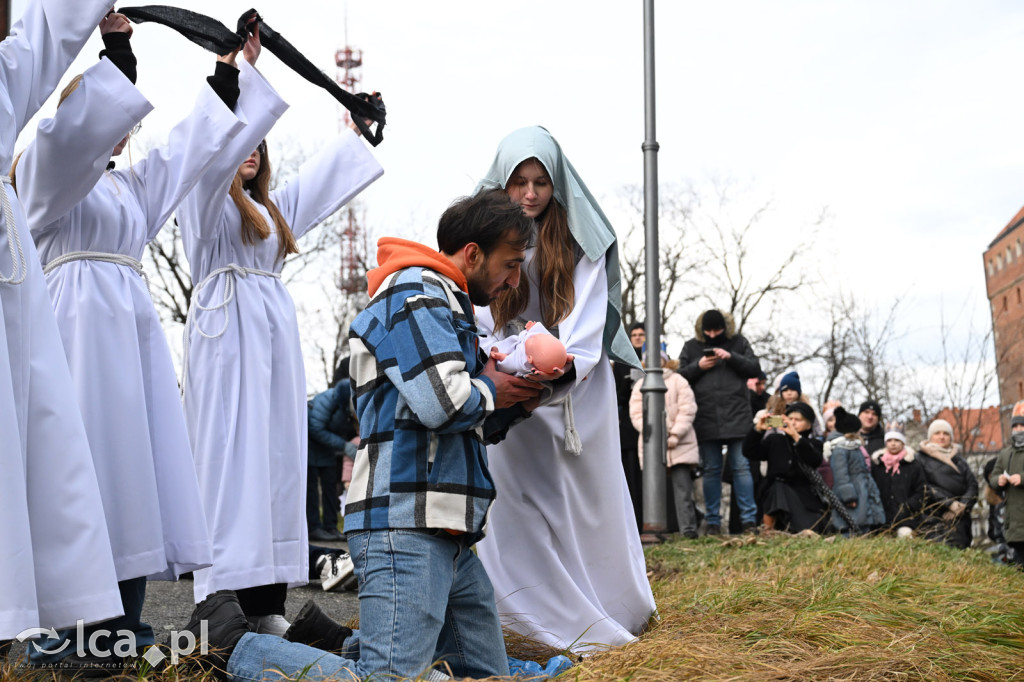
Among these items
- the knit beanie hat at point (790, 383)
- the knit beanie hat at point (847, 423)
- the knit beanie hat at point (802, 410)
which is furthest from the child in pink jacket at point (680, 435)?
the knit beanie hat at point (847, 423)

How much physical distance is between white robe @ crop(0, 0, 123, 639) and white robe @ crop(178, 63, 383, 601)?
4.26ft

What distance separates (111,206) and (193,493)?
1.15m

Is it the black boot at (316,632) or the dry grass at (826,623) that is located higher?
the black boot at (316,632)

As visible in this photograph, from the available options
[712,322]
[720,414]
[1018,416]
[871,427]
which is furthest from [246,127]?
[871,427]

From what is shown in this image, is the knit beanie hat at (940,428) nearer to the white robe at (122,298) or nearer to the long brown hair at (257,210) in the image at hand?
the long brown hair at (257,210)

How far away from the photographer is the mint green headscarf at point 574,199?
442 cm

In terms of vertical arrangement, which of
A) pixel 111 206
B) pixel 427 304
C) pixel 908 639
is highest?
pixel 111 206

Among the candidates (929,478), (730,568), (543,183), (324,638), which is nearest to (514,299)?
(543,183)

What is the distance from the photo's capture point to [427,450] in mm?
3031

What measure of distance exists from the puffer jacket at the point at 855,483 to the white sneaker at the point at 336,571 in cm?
611

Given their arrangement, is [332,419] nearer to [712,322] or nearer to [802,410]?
[712,322]

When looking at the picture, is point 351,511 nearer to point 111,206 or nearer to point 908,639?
point 111,206

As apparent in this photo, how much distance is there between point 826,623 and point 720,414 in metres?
6.00

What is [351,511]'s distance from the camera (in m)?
3.08
